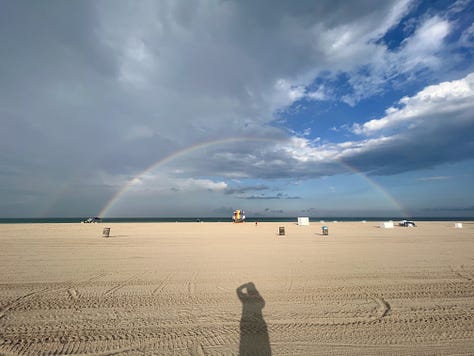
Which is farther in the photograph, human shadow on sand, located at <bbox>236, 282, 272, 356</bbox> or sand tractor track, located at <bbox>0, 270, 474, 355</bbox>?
sand tractor track, located at <bbox>0, 270, 474, 355</bbox>

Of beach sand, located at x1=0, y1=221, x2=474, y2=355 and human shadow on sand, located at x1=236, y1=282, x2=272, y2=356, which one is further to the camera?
beach sand, located at x1=0, y1=221, x2=474, y2=355

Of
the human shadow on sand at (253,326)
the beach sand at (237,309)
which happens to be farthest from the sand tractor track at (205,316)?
the human shadow on sand at (253,326)

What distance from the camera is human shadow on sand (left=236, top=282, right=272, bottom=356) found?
410 centimetres

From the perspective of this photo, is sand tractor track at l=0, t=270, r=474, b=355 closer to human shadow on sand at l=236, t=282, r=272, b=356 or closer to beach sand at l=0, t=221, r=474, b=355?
beach sand at l=0, t=221, r=474, b=355

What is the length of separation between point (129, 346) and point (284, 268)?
6.68 metres

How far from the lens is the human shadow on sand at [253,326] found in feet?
13.4

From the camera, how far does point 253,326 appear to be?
4.88 m

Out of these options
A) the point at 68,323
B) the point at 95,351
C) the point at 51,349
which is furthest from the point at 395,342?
the point at 68,323

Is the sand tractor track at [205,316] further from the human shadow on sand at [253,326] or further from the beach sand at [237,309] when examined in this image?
the human shadow on sand at [253,326]

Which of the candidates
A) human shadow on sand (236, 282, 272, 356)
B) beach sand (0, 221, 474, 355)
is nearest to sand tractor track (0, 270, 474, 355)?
beach sand (0, 221, 474, 355)

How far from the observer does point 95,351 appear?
158 inches

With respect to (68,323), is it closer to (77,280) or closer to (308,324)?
(77,280)

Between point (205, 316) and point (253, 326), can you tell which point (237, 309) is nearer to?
point (205, 316)

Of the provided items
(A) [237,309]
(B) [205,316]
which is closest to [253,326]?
(A) [237,309]
